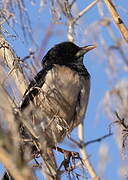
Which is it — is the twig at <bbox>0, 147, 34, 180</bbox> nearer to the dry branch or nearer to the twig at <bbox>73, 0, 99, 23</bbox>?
the dry branch

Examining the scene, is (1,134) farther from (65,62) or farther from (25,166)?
(65,62)

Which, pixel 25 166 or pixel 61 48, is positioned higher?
pixel 61 48

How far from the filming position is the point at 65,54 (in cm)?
477

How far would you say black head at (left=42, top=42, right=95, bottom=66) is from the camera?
464 centimetres

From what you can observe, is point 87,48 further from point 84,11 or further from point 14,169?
point 14,169

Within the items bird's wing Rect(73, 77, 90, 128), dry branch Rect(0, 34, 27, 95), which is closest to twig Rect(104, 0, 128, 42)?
dry branch Rect(0, 34, 27, 95)

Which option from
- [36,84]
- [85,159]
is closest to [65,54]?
[36,84]

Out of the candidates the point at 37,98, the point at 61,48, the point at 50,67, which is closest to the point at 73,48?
the point at 61,48

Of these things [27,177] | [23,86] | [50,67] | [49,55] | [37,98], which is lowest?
[27,177]

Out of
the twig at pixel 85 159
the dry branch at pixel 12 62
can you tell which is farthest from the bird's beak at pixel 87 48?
the dry branch at pixel 12 62

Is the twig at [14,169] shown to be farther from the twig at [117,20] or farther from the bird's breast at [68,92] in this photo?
the bird's breast at [68,92]

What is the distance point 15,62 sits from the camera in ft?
8.78

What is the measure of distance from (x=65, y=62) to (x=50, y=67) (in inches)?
12.1

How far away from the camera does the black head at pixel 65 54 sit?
464 cm
